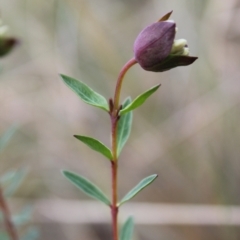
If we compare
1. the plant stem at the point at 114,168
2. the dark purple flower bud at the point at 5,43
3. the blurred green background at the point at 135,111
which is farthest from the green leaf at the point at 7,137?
the blurred green background at the point at 135,111

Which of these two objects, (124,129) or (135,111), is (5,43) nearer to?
(124,129)

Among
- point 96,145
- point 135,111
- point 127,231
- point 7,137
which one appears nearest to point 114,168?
point 96,145

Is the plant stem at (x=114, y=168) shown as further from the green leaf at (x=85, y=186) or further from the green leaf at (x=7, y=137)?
the green leaf at (x=7, y=137)

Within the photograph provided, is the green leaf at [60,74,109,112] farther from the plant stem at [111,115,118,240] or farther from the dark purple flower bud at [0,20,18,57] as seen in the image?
the dark purple flower bud at [0,20,18,57]

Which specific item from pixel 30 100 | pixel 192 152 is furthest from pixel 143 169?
pixel 30 100

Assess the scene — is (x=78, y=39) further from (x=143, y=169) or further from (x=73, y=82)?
(x=73, y=82)

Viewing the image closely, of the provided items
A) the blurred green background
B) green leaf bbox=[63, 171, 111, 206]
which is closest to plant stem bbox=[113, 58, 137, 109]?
green leaf bbox=[63, 171, 111, 206]
